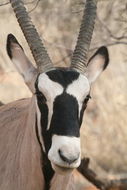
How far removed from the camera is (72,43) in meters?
11.0

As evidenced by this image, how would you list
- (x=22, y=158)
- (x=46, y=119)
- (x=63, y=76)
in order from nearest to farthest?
(x=46, y=119), (x=63, y=76), (x=22, y=158)

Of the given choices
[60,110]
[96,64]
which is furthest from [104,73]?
[60,110]

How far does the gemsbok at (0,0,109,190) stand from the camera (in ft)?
15.0

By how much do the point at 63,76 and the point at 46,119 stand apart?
417 mm

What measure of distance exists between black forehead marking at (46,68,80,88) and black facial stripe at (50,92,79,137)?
0.45 feet

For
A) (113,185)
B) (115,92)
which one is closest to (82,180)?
(113,185)

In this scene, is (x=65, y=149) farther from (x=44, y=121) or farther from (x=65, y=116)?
(x=44, y=121)

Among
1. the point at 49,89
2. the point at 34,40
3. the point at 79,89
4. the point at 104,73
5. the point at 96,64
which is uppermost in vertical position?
the point at 34,40

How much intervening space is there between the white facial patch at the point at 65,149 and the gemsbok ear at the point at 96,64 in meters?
1.12

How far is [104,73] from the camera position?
35.3ft

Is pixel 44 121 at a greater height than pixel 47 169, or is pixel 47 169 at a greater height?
pixel 44 121

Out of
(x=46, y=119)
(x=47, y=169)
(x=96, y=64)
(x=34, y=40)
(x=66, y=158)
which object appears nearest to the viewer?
(x=66, y=158)

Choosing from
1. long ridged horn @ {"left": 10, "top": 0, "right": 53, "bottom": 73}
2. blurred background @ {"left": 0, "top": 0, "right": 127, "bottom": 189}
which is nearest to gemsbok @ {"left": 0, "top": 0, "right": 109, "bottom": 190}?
long ridged horn @ {"left": 10, "top": 0, "right": 53, "bottom": 73}

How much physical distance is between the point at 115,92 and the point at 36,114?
5731 millimetres
